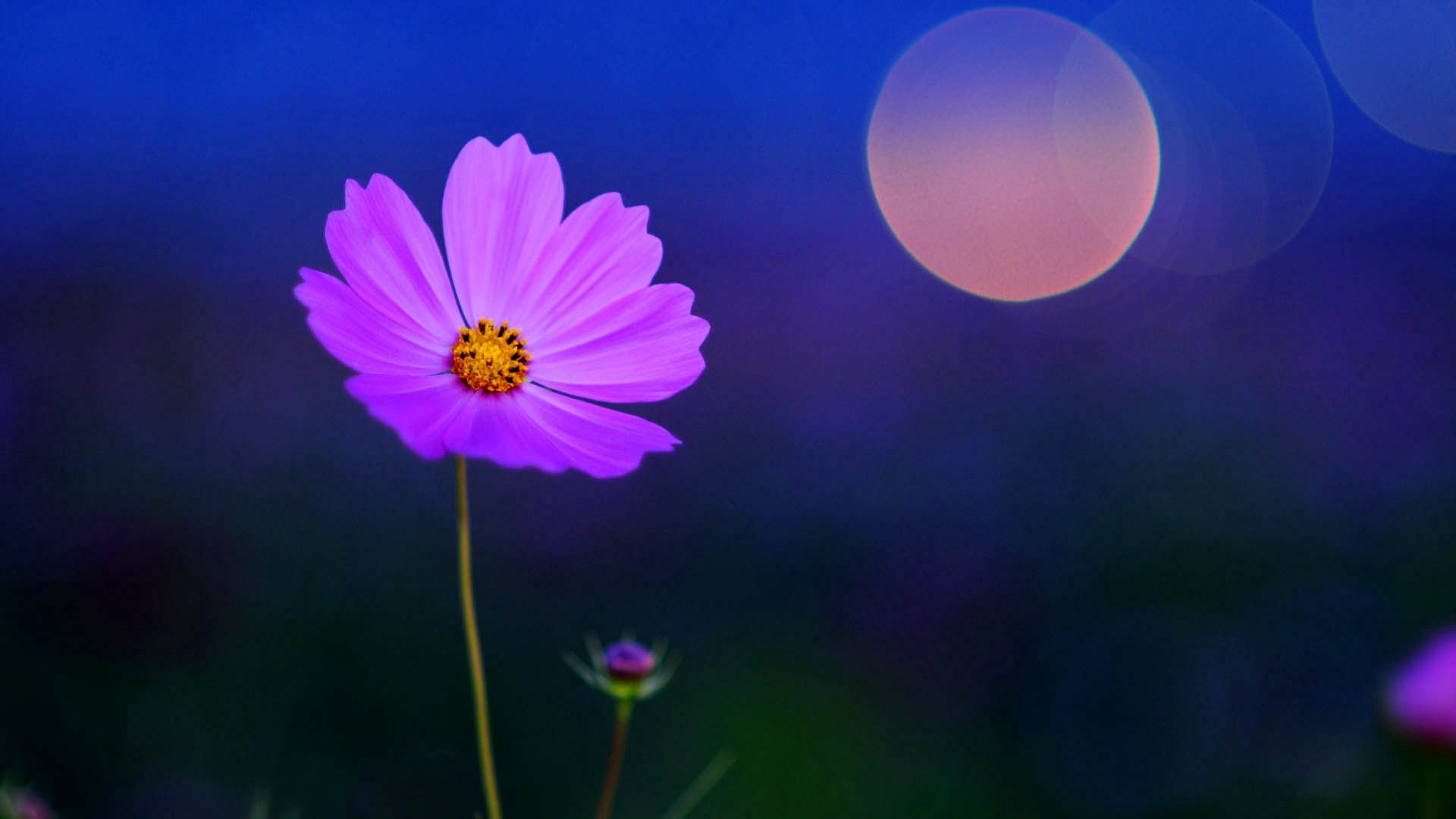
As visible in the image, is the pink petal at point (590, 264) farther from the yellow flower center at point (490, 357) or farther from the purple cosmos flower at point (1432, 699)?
the purple cosmos flower at point (1432, 699)

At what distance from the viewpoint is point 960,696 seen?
81.5 inches

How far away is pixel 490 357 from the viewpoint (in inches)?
26.8

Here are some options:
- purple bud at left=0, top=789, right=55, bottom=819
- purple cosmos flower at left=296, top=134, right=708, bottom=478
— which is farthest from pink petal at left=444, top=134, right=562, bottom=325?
purple bud at left=0, top=789, right=55, bottom=819

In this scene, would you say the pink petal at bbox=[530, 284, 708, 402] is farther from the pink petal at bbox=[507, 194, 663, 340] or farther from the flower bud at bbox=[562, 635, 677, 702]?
the flower bud at bbox=[562, 635, 677, 702]

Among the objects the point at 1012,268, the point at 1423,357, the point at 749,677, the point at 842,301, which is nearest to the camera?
the point at 749,677

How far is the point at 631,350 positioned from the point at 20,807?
0.42 meters

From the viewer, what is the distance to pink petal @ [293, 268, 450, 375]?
1.75ft

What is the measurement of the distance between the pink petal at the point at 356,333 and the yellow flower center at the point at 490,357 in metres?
0.02

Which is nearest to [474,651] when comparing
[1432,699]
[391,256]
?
[391,256]

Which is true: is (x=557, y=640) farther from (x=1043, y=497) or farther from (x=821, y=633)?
(x=1043, y=497)

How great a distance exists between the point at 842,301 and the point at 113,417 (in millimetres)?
Answer: 1835

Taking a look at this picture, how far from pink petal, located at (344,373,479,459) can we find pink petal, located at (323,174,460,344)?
0.05m

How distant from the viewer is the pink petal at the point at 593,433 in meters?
0.52

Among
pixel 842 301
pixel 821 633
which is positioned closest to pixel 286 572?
pixel 821 633
